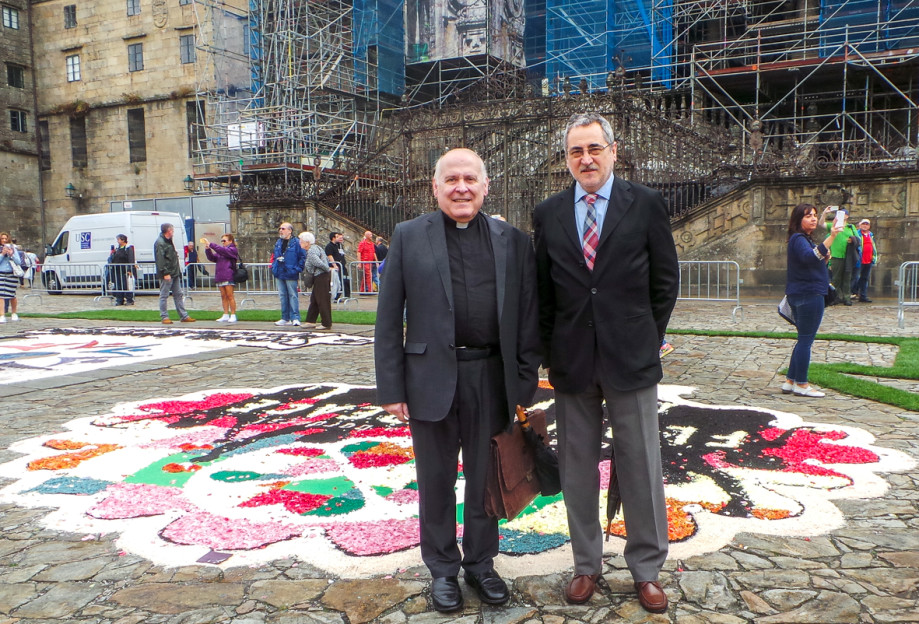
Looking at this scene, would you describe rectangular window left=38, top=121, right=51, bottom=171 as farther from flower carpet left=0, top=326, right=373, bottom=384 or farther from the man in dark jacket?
the man in dark jacket

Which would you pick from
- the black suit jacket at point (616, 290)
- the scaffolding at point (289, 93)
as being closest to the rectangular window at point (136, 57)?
the scaffolding at point (289, 93)

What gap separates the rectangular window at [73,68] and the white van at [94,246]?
18.3 metres

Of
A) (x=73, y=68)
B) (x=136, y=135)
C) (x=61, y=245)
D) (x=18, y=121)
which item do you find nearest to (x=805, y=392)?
(x=61, y=245)

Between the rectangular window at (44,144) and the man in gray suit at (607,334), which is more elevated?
the rectangular window at (44,144)

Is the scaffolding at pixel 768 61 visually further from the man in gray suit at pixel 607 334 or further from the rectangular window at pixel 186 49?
the man in gray suit at pixel 607 334

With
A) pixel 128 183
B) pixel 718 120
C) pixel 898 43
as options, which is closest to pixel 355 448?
pixel 718 120

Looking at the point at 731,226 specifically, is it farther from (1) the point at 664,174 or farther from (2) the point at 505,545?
(2) the point at 505,545

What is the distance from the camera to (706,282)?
16.0 metres

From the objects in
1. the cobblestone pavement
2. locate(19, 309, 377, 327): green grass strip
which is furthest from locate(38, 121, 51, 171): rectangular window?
the cobblestone pavement

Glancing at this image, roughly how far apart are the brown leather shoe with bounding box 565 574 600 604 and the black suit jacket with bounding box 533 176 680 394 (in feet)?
2.60

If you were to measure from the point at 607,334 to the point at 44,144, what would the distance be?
44192 millimetres

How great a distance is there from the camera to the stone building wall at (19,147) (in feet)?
126

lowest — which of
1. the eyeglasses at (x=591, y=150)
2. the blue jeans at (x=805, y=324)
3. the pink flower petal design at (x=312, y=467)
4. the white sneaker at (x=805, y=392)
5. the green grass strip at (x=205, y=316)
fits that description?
the pink flower petal design at (x=312, y=467)

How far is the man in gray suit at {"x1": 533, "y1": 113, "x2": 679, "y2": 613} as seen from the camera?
3068 millimetres
